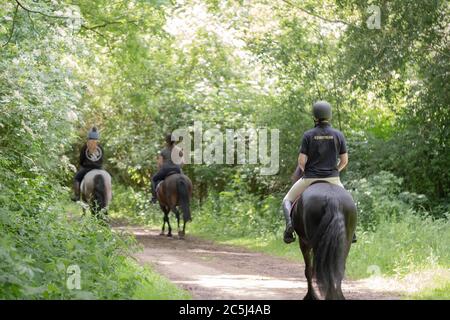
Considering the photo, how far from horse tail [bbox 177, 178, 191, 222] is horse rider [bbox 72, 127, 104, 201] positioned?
2.94 m

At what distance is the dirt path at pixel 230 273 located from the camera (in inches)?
434

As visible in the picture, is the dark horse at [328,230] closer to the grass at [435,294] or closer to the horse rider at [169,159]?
the grass at [435,294]

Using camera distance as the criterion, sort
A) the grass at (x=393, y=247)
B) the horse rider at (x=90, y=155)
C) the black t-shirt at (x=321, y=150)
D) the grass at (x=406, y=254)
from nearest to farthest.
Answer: the black t-shirt at (x=321, y=150)
the grass at (x=406, y=254)
the grass at (x=393, y=247)
the horse rider at (x=90, y=155)

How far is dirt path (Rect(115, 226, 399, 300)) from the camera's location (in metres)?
11.0

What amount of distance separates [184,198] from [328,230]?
40.4ft

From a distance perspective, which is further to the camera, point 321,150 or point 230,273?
point 230,273

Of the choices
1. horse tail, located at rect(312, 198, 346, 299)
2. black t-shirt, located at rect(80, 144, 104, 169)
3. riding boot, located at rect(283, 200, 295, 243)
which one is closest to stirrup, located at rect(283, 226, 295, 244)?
riding boot, located at rect(283, 200, 295, 243)

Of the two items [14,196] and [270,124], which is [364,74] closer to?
[270,124]

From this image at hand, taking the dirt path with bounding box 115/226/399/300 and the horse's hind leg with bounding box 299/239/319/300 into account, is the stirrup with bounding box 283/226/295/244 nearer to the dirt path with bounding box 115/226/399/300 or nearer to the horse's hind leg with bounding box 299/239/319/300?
the horse's hind leg with bounding box 299/239/319/300

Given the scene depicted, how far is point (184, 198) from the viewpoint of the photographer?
2136 cm

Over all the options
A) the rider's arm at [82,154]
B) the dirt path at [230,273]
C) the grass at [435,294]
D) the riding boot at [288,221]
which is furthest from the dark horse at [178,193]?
the grass at [435,294]

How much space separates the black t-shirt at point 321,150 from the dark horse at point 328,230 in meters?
0.19

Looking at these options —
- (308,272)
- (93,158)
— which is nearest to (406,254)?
(308,272)

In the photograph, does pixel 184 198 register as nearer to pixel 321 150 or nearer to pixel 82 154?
pixel 82 154
